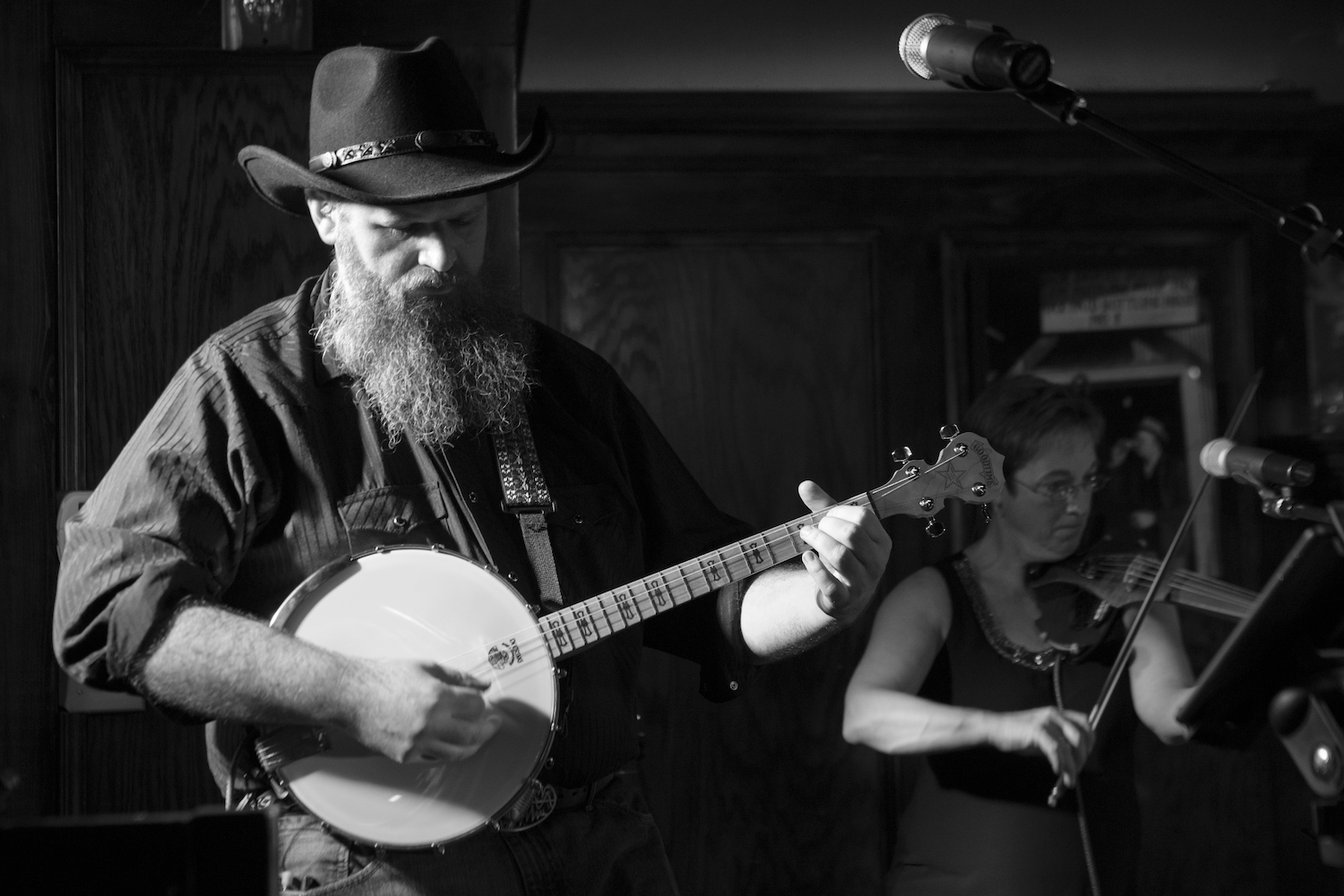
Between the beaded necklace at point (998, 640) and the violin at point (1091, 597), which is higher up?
the violin at point (1091, 597)

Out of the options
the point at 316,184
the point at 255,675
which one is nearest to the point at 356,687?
the point at 255,675

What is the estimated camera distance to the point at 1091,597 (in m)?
2.66

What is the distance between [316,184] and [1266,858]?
2850 mm

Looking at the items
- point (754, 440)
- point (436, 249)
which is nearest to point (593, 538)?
point (436, 249)

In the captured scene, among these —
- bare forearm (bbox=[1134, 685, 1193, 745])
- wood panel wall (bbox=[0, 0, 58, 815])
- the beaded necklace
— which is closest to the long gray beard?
wood panel wall (bbox=[0, 0, 58, 815])

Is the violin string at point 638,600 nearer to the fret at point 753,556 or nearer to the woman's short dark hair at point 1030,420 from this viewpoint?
the fret at point 753,556

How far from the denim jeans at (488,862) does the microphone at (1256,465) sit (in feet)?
3.08

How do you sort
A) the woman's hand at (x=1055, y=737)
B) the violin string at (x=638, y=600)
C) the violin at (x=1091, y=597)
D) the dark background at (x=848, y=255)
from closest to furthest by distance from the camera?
the violin string at (x=638, y=600) < the woman's hand at (x=1055, y=737) < the violin at (x=1091, y=597) < the dark background at (x=848, y=255)

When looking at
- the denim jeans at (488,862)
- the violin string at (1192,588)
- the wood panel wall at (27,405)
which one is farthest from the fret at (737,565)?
the wood panel wall at (27,405)

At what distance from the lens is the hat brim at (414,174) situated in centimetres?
195

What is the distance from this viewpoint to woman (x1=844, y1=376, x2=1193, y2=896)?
2.54m

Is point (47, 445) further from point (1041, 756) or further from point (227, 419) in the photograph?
point (1041, 756)

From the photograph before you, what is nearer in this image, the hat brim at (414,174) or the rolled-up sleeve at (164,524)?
the rolled-up sleeve at (164,524)

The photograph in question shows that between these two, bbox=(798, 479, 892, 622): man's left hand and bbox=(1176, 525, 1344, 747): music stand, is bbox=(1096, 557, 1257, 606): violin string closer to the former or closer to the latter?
bbox=(798, 479, 892, 622): man's left hand
